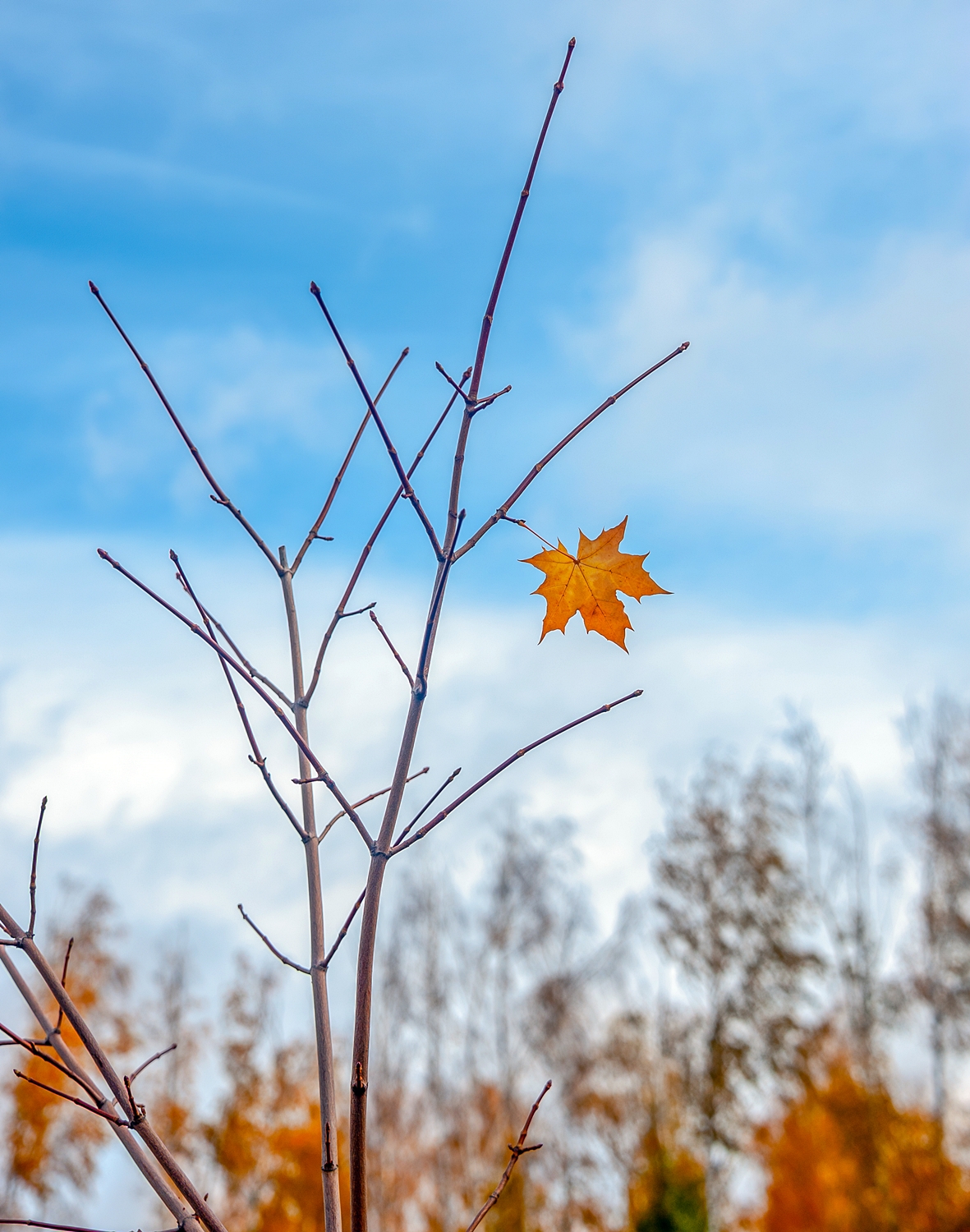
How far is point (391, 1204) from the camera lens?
19.8m

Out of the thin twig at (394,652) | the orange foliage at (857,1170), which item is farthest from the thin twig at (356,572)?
the orange foliage at (857,1170)

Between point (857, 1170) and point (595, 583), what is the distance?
A: 64.2ft

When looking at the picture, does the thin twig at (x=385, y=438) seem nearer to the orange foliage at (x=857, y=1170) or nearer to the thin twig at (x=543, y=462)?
the thin twig at (x=543, y=462)

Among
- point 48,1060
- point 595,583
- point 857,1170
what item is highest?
point 595,583

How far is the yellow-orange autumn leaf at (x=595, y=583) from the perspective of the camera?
3.87ft

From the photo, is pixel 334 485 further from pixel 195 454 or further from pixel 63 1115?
pixel 63 1115

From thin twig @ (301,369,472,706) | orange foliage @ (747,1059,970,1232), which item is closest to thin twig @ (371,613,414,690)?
thin twig @ (301,369,472,706)

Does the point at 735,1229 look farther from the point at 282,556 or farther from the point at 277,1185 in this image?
the point at 282,556

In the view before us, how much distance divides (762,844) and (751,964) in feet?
5.67

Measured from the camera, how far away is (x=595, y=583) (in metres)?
1.20

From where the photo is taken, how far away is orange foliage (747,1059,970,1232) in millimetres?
12828

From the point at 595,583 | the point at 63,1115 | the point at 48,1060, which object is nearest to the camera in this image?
the point at 48,1060

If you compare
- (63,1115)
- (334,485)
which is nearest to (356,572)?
(334,485)

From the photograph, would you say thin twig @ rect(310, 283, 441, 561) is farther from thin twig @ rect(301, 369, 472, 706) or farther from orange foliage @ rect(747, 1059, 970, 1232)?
orange foliage @ rect(747, 1059, 970, 1232)
